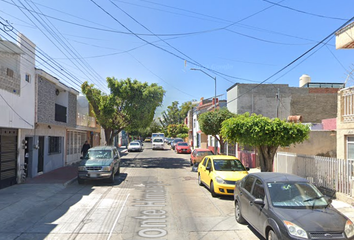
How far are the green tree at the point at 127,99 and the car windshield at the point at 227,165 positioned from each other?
12.2 meters

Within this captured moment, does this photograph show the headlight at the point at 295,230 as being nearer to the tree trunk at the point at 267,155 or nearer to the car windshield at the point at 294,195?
the car windshield at the point at 294,195

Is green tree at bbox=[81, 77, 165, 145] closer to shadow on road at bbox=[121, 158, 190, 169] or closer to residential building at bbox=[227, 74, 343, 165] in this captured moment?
shadow on road at bbox=[121, 158, 190, 169]

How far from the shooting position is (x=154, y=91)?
23.1 metres

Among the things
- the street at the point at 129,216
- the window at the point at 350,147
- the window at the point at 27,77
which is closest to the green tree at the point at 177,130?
the window at the point at 27,77

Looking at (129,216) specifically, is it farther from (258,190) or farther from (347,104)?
(347,104)

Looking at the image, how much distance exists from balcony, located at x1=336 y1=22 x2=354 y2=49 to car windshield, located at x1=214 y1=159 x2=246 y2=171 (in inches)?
257

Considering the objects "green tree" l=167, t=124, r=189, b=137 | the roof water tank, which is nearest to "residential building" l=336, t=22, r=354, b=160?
the roof water tank

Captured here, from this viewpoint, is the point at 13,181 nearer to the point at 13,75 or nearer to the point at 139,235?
the point at 13,75

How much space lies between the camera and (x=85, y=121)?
25.5 m

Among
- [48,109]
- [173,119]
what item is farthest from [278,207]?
[173,119]

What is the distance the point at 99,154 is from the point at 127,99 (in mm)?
9220

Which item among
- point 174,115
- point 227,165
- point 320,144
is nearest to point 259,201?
point 227,165

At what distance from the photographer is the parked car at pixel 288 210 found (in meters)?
4.91

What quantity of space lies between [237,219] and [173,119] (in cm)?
7898
